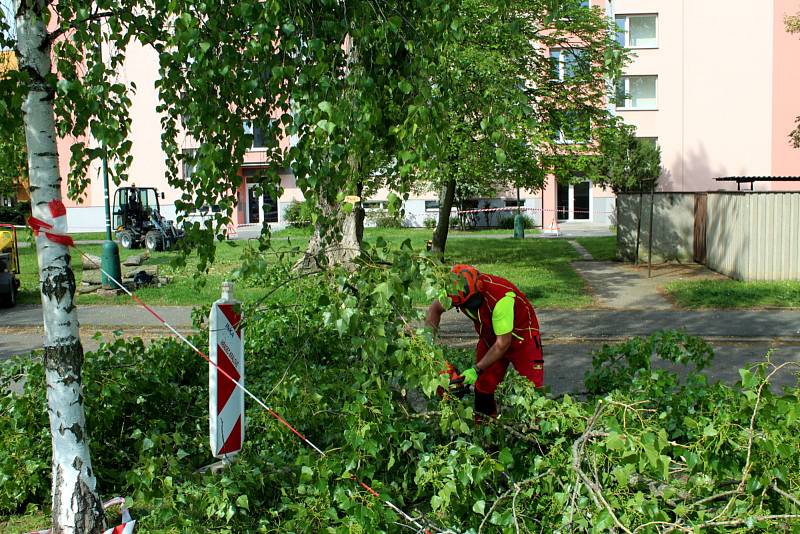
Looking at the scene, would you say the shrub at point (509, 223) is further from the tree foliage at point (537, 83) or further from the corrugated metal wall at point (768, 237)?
the corrugated metal wall at point (768, 237)

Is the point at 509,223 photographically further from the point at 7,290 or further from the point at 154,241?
the point at 7,290

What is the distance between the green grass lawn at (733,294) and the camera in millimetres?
13352

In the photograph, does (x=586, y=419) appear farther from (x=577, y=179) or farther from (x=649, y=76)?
(x=649, y=76)

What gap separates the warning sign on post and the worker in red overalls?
1.38 m

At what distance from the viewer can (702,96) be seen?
3991 centimetres

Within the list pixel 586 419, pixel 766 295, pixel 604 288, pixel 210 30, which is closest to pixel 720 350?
pixel 766 295

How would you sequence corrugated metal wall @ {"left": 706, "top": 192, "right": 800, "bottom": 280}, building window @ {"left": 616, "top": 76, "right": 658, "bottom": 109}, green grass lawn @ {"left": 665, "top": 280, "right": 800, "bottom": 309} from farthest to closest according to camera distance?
building window @ {"left": 616, "top": 76, "right": 658, "bottom": 109}, corrugated metal wall @ {"left": 706, "top": 192, "right": 800, "bottom": 280}, green grass lawn @ {"left": 665, "top": 280, "right": 800, "bottom": 309}

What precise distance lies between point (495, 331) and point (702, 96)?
38.4 metres

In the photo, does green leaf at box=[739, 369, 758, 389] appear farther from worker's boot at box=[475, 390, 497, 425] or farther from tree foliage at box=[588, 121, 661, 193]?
tree foliage at box=[588, 121, 661, 193]

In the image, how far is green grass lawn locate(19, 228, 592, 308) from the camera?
14.1 metres

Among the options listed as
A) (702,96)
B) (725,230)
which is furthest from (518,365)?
(702,96)

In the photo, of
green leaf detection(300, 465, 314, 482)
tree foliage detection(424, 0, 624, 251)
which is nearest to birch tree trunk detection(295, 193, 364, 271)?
green leaf detection(300, 465, 314, 482)

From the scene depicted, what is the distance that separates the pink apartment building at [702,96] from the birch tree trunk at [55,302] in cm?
3399

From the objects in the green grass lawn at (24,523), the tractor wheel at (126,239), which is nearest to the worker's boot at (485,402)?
the green grass lawn at (24,523)
